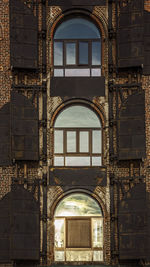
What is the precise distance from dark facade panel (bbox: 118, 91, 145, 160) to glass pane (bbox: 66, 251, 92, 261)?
443 centimetres

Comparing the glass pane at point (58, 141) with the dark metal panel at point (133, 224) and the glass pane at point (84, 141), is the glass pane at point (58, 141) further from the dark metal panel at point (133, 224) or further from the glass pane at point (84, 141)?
the dark metal panel at point (133, 224)

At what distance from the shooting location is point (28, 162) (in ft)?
72.0

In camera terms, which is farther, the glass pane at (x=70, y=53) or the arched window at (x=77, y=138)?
the glass pane at (x=70, y=53)

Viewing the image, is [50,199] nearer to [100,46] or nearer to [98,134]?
[98,134]

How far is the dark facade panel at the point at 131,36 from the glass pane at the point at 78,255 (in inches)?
329

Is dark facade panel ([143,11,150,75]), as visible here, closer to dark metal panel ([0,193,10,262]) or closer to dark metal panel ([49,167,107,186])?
dark metal panel ([49,167,107,186])

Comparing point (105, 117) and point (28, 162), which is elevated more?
point (105, 117)

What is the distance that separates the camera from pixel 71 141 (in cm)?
2225

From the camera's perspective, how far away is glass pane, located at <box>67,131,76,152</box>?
22.2m

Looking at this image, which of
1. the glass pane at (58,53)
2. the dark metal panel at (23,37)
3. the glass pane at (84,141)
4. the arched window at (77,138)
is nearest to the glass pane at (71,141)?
the arched window at (77,138)

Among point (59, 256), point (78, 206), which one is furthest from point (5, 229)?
point (78, 206)

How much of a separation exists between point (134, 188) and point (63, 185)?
309 centimetres

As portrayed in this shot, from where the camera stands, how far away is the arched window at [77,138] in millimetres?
22156

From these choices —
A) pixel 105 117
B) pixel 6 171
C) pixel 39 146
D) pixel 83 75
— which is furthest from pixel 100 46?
pixel 6 171
